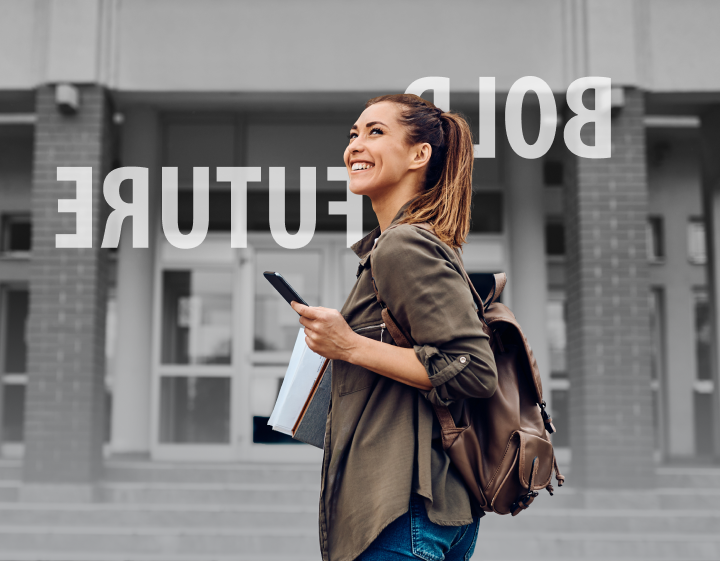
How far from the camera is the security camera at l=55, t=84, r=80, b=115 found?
293 inches

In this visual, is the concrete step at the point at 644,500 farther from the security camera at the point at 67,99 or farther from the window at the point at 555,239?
the security camera at the point at 67,99

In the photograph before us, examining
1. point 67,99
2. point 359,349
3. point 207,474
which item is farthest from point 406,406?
point 67,99

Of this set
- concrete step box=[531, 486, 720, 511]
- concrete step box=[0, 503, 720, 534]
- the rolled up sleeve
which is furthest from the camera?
concrete step box=[531, 486, 720, 511]

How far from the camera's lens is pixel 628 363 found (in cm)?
737

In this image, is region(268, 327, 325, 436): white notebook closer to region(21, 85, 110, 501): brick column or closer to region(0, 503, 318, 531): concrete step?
region(0, 503, 318, 531): concrete step

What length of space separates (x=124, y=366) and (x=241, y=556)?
3.36 m

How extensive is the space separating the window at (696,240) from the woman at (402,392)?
34.5ft

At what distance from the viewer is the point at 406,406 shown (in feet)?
4.84

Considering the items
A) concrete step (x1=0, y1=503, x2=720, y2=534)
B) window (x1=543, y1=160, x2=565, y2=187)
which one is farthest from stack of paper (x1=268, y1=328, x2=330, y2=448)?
window (x1=543, y1=160, x2=565, y2=187)

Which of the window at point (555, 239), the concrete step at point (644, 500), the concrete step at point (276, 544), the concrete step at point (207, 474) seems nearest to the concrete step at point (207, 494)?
the concrete step at point (207, 474)

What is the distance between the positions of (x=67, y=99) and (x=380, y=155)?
655 cm

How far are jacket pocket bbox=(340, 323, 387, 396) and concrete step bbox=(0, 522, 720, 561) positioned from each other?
16.9 feet

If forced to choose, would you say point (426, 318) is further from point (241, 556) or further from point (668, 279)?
point (668, 279)

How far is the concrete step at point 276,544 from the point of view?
6.40 m
